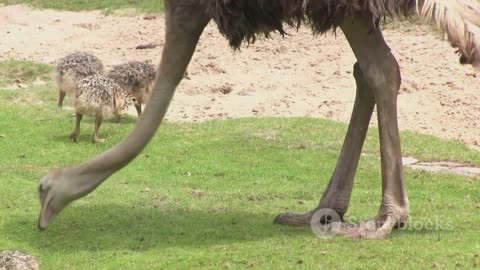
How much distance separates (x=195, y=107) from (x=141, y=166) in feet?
11.3

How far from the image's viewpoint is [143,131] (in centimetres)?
702

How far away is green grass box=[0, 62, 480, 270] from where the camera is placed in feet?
22.7

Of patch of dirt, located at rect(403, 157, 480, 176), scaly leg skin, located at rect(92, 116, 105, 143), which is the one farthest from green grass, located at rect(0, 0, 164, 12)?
patch of dirt, located at rect(403, 157, 480, 176)

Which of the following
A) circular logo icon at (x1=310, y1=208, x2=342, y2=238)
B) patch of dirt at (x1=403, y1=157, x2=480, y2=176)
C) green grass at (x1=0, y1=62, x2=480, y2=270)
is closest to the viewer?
green grass at (x1=0, y1=62, x2=480, y2=270)

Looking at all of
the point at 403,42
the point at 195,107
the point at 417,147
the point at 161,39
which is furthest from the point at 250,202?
the point at 161,39

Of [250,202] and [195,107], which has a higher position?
[250,202]

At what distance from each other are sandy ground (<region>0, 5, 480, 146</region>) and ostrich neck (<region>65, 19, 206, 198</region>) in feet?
18.3

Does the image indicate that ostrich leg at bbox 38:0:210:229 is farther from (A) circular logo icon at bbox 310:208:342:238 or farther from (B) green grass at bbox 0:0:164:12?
(B) green grass at bbox 0:0:164:12

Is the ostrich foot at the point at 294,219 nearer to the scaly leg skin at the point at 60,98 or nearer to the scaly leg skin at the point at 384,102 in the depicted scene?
the scaly leg skin at the point at 384,102

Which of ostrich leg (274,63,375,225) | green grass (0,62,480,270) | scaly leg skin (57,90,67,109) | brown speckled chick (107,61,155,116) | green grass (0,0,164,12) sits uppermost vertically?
ostrich leg (274,63,375,225)

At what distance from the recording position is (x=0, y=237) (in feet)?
25.3

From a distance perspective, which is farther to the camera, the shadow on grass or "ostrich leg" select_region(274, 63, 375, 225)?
"ostrich leg" select_region(274, 63, 375, 225)

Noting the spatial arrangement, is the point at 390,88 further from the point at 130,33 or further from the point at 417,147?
the point at 130,33

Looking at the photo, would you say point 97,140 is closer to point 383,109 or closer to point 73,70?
point 73,70
